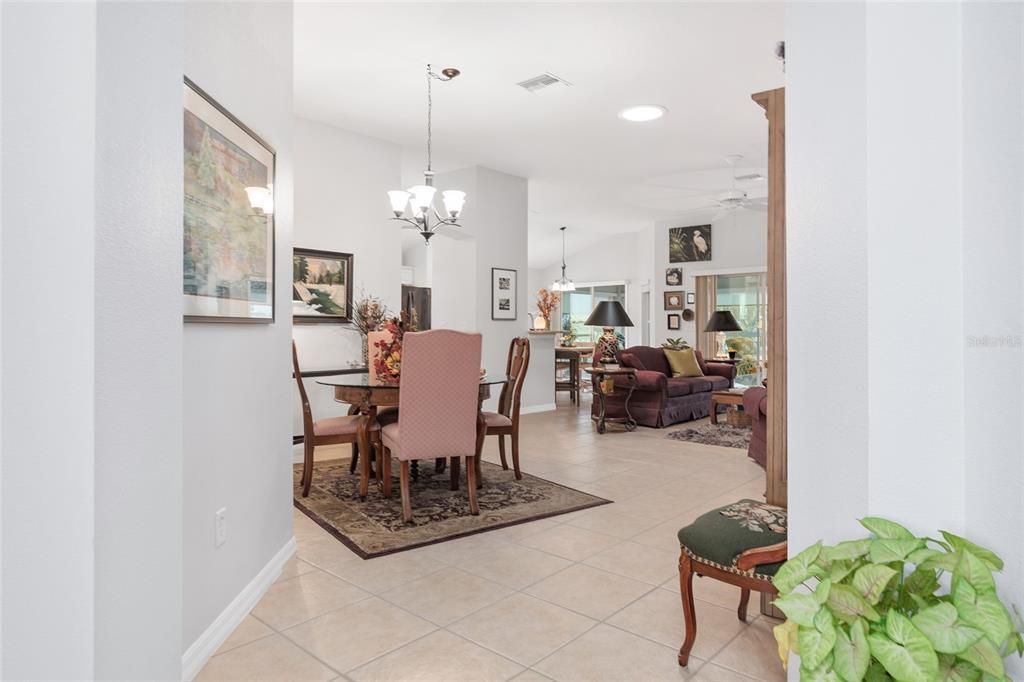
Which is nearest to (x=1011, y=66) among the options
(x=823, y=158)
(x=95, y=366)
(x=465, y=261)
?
(x=823, y=158)

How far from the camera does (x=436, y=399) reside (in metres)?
3.32

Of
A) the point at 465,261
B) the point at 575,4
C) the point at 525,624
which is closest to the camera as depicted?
the point at 525,624

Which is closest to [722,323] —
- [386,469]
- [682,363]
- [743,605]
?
[682,363]

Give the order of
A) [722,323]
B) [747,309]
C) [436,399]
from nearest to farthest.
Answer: [436,399], [722,323], [747,309]

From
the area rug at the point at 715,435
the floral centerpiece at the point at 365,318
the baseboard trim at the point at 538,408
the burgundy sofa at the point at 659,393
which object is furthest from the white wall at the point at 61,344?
the baseboard trim at the point at 538,408

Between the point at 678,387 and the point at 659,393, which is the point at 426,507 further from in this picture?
the point at 678,387

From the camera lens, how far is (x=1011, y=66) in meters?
1.02

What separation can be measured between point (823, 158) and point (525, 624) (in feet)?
6.03

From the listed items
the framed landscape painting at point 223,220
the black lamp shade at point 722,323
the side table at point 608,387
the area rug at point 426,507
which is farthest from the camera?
the black lamp shade at point 722,323

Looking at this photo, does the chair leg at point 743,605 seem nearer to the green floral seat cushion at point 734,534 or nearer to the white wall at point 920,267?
the green floral seat cushion at point 734,534

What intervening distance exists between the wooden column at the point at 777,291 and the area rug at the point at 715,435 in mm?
3756

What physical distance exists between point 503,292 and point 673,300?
433 cm

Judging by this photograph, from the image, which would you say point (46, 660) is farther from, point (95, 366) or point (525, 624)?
point (525, 624)

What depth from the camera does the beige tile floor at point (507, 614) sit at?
1924 millimetres
